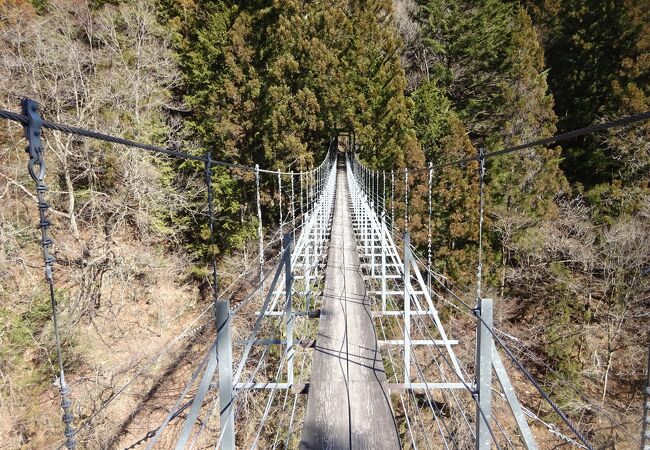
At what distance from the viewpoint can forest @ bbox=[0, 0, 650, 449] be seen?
20.7 ft

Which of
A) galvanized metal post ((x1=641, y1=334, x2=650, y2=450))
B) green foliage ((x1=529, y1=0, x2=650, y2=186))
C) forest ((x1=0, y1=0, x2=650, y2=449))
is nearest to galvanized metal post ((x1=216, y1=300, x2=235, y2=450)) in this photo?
galvanized metal post ((x1=641, y1=334, x2=650, y2=450))

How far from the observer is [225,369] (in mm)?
1262

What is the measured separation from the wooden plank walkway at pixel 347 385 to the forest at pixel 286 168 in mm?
3016

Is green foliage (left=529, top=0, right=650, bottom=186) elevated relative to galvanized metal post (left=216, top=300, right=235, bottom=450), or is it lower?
elevated

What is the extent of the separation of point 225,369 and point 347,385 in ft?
2.24

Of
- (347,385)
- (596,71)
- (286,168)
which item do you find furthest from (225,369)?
(596,71)

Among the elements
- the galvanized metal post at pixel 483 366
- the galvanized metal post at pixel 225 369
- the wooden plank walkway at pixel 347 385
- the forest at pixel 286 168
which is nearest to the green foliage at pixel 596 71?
the forest at pixel 286 168

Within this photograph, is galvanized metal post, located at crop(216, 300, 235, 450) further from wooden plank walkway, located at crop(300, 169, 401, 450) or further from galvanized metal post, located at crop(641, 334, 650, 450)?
galvanized metal post, located at crop(641, 334, 650, 450)

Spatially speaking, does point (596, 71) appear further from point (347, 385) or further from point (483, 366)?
point (483, 366)

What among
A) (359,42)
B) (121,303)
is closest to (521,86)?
(359,42)

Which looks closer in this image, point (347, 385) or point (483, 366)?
point (483, 366)

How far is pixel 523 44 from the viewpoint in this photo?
37.3 ft

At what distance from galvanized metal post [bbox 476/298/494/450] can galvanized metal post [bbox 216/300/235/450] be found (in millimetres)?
715

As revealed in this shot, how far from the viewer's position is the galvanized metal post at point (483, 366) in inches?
42.0
